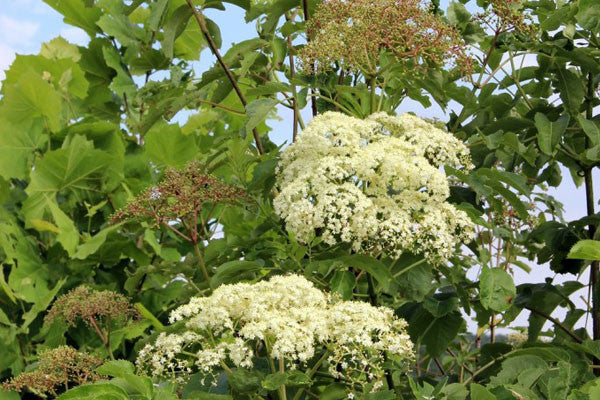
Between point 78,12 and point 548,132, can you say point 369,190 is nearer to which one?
point 548,132

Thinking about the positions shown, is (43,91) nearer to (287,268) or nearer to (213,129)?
(213,129)

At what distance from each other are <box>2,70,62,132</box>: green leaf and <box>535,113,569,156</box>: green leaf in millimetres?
2380

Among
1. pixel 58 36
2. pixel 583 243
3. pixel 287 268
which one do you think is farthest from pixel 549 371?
pixel 58 36

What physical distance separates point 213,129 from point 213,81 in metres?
2.08

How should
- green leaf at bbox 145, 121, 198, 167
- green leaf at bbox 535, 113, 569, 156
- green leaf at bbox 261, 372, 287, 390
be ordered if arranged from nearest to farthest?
green leaf at bbox 261, 372, 287, 390 < green leaf at bbox 535, 113, 569, 156 < green leaf at bbox 145, 121, 198, 167

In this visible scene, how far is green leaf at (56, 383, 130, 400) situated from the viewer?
4.53ft

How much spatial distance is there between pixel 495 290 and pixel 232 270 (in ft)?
2.23

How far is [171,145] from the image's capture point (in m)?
3.77

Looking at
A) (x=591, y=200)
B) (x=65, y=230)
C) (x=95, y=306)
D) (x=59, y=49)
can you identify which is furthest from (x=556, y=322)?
(x=59, y=49)

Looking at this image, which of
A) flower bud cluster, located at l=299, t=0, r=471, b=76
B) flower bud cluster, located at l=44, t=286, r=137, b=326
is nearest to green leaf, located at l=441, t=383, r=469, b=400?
flower bud cluster, located at l=299, t=0, r=471, b=76

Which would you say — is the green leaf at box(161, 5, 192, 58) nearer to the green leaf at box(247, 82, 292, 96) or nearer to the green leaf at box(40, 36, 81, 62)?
the green leaf at box(247, 82, 292, 96)

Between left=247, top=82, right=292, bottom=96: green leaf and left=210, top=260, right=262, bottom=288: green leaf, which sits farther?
left=247, top=82, right=292, bottom=96: green leaf

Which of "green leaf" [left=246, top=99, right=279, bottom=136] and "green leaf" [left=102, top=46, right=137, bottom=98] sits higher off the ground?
"green leaf" [left=102, top=46, right=137, bottom=98]

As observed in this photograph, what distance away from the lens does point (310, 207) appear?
1.89 metres
